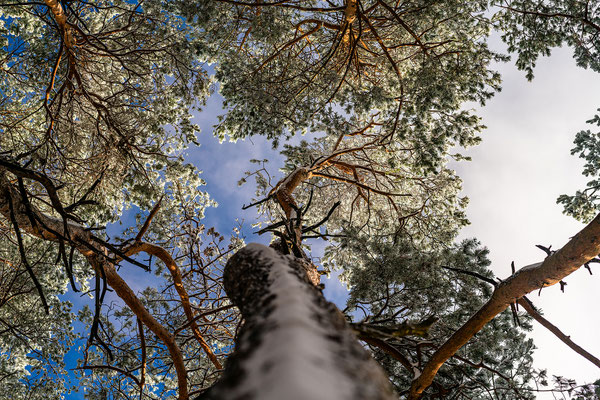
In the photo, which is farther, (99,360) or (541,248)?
(99,360)

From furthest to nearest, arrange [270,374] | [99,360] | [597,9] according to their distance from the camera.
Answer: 1. [99,360]
2. [597,9]
3. [270,374]

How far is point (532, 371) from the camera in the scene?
4.73 m

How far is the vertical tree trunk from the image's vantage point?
56 centimetres

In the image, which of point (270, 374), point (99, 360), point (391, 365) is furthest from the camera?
point (99, 360)

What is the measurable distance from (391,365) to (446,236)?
3.10 meters

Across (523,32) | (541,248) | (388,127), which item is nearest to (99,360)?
(388,127)

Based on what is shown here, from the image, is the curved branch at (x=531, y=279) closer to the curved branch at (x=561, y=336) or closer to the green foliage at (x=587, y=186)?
the curved branch at (x=561, y=336)

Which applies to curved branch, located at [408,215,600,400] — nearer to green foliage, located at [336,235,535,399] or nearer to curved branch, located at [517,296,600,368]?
curved branch, located at [517,296,600,368]

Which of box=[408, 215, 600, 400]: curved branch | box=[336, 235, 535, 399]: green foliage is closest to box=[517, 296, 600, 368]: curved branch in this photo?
box=[408, 215, 600, 400]: curved branch

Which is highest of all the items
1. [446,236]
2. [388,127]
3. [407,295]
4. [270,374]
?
[388,127]

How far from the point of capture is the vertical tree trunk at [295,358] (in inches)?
21.9

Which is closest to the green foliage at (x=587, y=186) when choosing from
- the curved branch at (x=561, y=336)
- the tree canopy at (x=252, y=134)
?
the tree canopy at (x=252, y=134)

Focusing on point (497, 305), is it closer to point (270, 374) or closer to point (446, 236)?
point (270, 374)

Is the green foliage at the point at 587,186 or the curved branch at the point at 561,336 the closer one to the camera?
the curved branch at the point at 561,336
